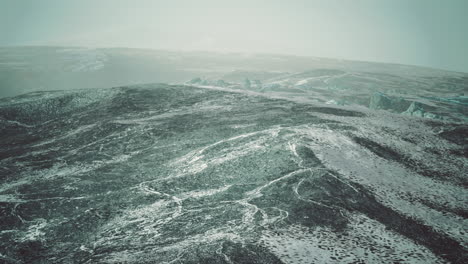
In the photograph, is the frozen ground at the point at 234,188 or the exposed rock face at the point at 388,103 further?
the exposed rock face at the point at 388,103

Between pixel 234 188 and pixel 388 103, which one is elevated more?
pixel 388 103

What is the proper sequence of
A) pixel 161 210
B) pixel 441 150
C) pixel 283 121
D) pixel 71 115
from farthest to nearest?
pixel 71 115
pixel 283 121
pixel 441 150
pixel 161 210

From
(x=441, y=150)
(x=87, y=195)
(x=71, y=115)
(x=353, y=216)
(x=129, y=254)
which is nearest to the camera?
(x=129, y=254)

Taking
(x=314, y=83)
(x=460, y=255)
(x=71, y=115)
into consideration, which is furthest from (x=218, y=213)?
(x=314, y=83)

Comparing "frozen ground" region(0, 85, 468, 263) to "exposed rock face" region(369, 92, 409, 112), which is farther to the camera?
"exposed rock face" region(369, 92, 409, 112)

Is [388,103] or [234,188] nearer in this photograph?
[234,188]

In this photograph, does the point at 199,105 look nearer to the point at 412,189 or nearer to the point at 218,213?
the point at 218,213

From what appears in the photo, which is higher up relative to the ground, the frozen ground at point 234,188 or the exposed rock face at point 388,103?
the exposed rock face at point 388,103

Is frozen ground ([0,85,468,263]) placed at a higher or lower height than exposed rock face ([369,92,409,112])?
lower

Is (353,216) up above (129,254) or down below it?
above

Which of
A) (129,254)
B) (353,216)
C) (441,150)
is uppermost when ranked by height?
(441,150)

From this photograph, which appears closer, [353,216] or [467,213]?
[353,216]
